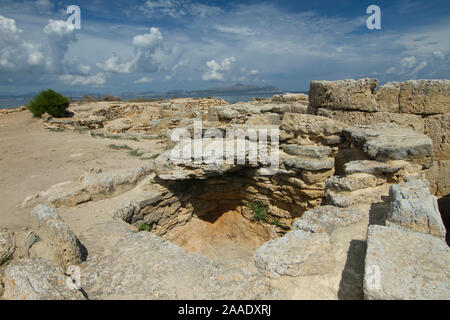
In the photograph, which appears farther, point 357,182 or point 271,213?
point 271,213

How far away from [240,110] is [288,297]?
22.1 ft

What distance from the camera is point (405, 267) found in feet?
6.50

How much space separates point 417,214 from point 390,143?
1.91 metres

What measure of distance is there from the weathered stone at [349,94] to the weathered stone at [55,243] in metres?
5.56

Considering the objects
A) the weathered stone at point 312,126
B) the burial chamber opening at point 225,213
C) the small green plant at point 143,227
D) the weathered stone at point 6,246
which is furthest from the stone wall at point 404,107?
the weathered stone at point 6,246

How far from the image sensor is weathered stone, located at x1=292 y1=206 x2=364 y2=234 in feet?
10.7

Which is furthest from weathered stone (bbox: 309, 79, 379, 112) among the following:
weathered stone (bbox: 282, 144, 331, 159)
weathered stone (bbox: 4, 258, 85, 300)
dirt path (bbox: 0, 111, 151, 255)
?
weathered stone (bbox: 4, 258, 85, 300)

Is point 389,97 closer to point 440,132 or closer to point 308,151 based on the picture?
point 440,132

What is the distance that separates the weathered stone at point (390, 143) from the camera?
3.85 m

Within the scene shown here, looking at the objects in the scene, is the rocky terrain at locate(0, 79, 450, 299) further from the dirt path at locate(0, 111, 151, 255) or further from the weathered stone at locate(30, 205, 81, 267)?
the dirt path at locate(0, 111, 151, 255)

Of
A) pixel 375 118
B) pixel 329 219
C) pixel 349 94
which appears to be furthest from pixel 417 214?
pixel 349 94

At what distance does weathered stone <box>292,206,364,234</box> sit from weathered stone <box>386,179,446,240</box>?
0.61 metres

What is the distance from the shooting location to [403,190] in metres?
3.01

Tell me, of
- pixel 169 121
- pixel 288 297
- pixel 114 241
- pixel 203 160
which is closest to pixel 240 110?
pixel 203 160
